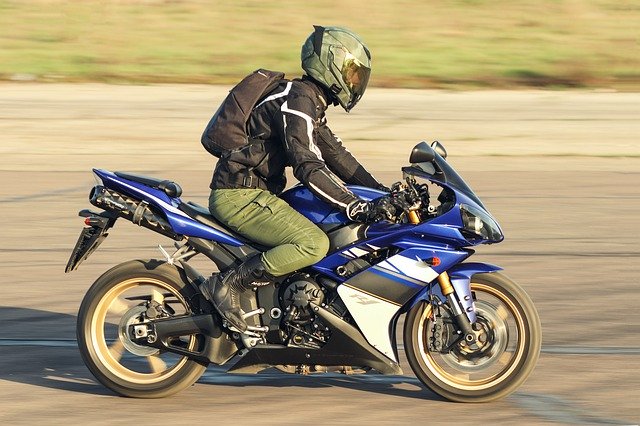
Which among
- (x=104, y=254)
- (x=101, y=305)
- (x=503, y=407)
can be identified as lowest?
(x=503, y=407)

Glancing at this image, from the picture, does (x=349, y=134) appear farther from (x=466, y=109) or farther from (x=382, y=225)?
(x=382, y=225)

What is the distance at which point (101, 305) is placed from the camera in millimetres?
6688

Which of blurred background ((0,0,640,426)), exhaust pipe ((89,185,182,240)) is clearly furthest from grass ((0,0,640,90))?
exhaust pipe ((89,185,182,240))

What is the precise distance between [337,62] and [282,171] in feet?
2.07

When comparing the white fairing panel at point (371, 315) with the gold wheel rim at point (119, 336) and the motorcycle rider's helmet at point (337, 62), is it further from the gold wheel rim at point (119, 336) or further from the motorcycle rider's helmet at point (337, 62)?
the motorcycle rider's helmet at point (337, 62)

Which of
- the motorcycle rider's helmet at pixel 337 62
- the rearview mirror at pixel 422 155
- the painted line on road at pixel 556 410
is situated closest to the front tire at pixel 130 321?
the motorcycle rider's helmet at pixel 337 62

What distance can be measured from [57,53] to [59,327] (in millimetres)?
24095

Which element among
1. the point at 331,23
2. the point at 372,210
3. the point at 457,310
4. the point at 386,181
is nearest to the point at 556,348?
the point at 457,310

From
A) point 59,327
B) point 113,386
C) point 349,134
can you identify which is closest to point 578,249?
point 59,327

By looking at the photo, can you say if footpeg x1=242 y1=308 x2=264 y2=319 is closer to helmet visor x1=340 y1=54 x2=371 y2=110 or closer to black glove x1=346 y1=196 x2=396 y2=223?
black glove x1=346 y1=196 x2=396 y2=223

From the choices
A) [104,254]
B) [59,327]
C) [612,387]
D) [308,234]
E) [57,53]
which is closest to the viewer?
[308,234]

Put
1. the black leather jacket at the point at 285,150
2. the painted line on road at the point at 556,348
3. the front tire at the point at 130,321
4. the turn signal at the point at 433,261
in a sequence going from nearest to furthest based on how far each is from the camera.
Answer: the black leather jacket at the point at 285,150
the turn signal at the point at 433,261
the front tire at the point at 130,321
the painted line on road at the point at 556,348

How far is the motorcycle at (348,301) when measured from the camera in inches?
253

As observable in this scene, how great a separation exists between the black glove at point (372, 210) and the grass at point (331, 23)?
20533 mm
